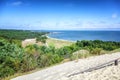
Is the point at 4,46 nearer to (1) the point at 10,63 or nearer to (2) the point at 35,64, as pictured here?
(1) the point at 10,63

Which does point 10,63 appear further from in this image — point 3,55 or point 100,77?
point 100,77

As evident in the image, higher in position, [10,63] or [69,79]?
[69,79]

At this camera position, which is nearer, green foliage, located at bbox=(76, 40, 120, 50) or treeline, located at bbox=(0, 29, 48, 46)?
treeline, located at bbox=(0, 29, 48, 46)

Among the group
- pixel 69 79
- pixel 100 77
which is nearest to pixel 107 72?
pixel 100 77

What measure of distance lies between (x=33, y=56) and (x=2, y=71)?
9.42ft

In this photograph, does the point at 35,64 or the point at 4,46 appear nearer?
the point at 35,64

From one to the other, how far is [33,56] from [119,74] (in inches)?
399

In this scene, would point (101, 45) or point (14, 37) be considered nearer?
point (101, 45)

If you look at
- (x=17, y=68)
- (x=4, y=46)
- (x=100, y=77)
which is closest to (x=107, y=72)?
(x=100, y=77)

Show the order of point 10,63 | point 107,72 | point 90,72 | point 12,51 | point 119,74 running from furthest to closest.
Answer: point 12,51 < point 10,63 < point 90,72 < point 107,72 < point 119,74

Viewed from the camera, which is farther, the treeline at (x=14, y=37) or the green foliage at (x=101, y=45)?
the green foliage at (x=101, y=45)

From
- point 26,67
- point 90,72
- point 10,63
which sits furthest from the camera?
point 10,63

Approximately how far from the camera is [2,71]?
1437cm

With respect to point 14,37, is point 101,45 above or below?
below
